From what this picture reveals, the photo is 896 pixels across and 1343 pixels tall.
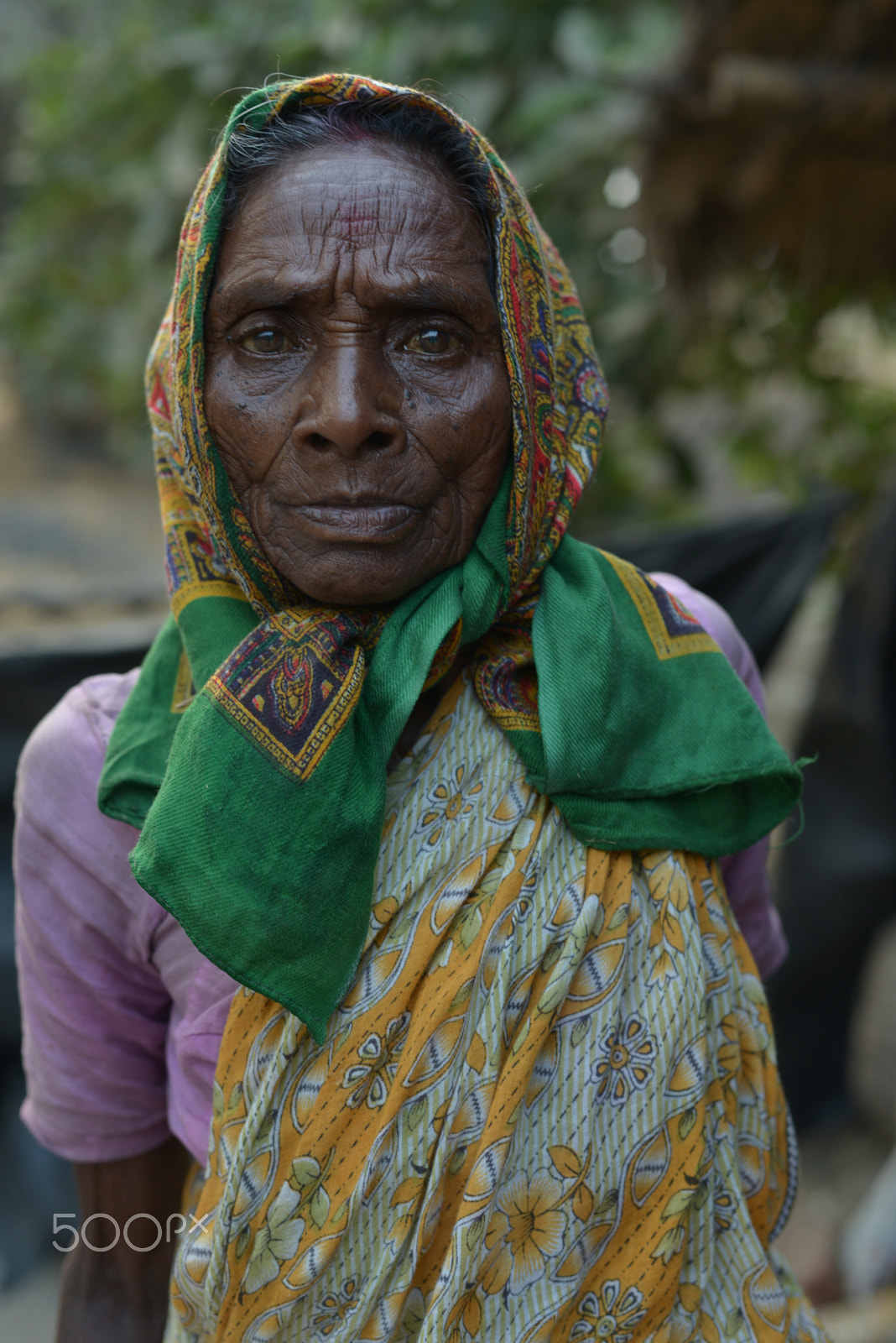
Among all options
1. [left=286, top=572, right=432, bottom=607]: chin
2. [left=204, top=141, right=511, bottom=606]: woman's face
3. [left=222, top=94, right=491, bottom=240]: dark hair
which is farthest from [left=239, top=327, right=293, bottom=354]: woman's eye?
[left=286, top=572, right=432, bottom=607]: chin

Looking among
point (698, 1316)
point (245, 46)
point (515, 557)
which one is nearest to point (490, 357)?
point (515, 557)

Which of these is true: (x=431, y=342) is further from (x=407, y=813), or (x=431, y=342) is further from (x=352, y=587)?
(x=407, y=813)

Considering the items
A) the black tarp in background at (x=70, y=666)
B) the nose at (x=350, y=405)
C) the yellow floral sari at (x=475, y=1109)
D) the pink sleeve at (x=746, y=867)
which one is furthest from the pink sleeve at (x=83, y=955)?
the black tarp in background at (x=70, y=666)

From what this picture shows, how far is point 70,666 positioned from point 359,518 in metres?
2.00

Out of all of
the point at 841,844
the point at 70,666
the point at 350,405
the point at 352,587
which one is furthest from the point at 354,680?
the point at 841,844

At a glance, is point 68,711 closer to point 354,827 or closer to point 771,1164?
point 354,827

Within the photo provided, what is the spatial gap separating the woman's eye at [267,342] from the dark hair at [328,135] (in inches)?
5.0

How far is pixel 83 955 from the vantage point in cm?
123

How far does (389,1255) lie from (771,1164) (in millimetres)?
495

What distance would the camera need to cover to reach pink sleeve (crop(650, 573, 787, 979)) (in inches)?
56.0

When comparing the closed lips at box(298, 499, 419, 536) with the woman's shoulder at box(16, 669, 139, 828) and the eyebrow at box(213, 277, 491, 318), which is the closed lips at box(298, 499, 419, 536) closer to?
the eyebrow at box(213, 277, 491, 318)

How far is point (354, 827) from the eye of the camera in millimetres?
1036

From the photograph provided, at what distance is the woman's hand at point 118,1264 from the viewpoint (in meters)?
1.32

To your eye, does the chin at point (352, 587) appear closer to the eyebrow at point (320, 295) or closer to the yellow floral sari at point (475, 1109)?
the yellow floral sari at point (475, 1109)
